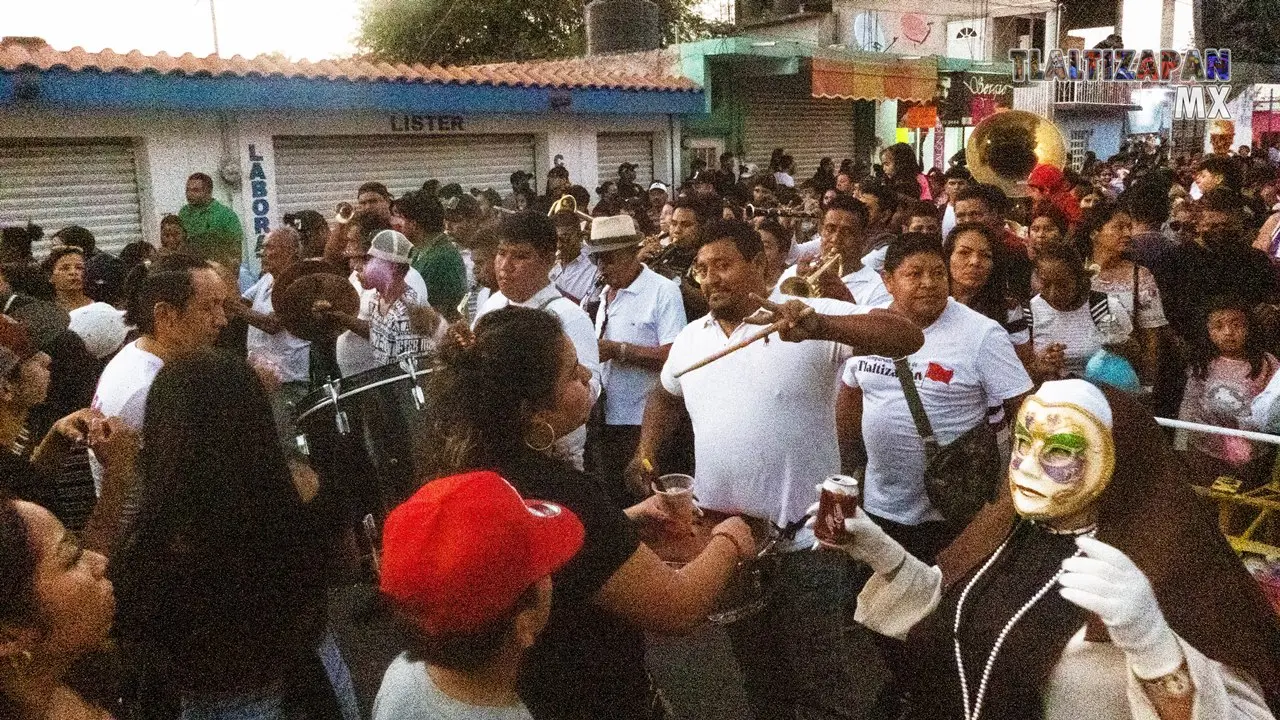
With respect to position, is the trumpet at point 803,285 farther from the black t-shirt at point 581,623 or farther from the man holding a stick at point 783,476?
the black t-shirt at point 581,623

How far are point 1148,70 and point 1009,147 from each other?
12.8 meters

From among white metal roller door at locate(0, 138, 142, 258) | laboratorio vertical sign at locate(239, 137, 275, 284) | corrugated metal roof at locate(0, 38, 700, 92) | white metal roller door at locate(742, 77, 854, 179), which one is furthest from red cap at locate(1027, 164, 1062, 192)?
white metal roller door at locate(742, 77, 854, 179)

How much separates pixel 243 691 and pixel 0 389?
1773mm

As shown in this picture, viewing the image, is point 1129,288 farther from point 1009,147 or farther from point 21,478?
point 1009,147

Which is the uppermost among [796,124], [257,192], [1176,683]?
[796,124]

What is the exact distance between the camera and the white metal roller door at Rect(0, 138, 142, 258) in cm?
1015

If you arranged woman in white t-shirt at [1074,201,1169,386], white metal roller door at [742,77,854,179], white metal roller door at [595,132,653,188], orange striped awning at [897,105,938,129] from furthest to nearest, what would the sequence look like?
1. orange striped awning at [897,105,938,129]
2. white metal roller door at [742,77,854,179]
3. white metal roller door at [595,132,653,188]
4. woman in white t-shirt at [1074,201,1169,386]

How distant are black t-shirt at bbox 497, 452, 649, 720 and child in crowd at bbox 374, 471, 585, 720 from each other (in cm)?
28

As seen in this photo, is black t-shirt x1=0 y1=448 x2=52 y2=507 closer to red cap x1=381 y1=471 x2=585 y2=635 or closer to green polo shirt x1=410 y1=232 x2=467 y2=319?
red cap x1=381 y1=471 x2=585 y2=635

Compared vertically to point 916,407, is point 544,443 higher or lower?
higher

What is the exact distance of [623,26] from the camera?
19891 millimetres

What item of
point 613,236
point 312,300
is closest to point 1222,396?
point 613,236

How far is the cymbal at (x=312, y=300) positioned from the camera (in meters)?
5.19

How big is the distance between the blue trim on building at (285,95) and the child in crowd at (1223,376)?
31.9 feet
